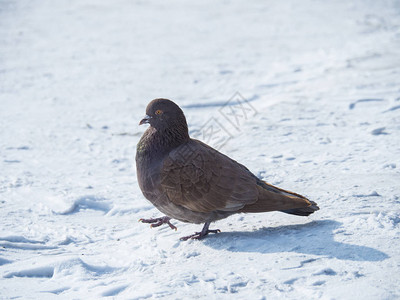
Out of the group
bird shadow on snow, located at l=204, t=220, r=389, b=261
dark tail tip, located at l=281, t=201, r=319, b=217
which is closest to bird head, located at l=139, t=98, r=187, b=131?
bird shadow on snow, located at l=204, t=220, r=389, b=261

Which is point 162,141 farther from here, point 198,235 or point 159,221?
point 198,235

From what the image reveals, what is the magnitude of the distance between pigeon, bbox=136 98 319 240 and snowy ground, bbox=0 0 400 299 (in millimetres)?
174

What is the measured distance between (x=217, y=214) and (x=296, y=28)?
28.3 ft

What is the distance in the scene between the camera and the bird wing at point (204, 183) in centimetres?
377

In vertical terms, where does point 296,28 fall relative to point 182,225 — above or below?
above

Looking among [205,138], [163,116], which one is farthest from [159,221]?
[205,138]

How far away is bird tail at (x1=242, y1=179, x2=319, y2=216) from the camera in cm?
367

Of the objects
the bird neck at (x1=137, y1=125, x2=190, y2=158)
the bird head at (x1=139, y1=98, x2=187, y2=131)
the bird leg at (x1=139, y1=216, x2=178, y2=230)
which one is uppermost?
the bird head at (x1=139, y1=98, x2=187, y2=131)

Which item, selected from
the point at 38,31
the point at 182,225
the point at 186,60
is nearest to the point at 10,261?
the point at 182,225

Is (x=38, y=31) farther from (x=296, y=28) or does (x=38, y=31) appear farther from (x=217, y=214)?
(x=217, y=214)

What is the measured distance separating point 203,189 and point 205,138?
8.47 ft

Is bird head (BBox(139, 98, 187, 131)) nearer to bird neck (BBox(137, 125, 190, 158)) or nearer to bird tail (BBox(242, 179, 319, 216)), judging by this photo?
bird neck (BBox(137, 125, 190, 158))

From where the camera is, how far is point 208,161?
387 centimetres

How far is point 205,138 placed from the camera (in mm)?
6336
